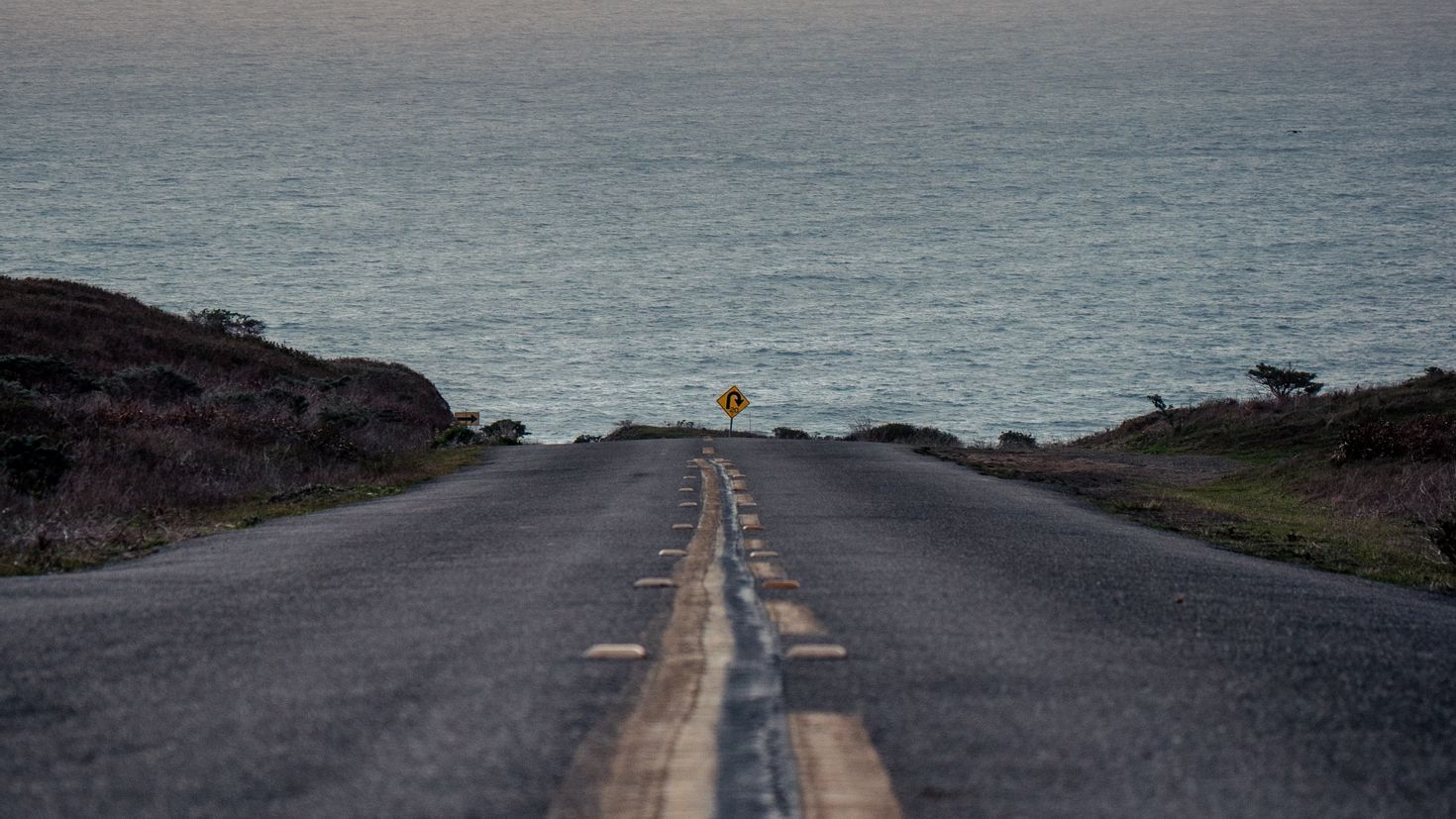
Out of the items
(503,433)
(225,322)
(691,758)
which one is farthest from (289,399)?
(225,322)

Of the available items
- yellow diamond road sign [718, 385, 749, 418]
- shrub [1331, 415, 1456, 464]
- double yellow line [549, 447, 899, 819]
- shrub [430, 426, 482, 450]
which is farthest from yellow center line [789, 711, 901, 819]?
yellow diamond road sign [718, 385, 749, 418]

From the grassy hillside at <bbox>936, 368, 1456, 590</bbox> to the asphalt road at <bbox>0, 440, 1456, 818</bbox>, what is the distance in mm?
3591

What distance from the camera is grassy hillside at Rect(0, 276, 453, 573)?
13289 mm

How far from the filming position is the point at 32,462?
15094 millimetres

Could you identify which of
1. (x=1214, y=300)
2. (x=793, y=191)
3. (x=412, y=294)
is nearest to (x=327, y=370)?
(x=412, y=294)

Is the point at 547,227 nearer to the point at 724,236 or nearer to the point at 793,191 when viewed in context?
the point at 724,236

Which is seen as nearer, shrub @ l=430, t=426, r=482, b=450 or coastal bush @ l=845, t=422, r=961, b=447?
shrub @ l=430, t=426, r=482, b=450

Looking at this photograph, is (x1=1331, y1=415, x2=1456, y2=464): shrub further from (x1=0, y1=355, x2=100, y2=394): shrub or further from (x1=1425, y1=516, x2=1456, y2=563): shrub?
(x1=0, y1=355, x2=100, y2=394): shrub

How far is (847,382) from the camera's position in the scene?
292ft

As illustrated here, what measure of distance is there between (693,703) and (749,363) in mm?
90495

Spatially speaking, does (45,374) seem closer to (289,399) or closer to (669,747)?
(289,399)

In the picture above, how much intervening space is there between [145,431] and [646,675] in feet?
52.3

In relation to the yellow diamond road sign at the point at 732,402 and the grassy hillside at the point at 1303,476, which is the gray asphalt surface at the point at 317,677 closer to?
the grassy hillside at the point at 1303,476

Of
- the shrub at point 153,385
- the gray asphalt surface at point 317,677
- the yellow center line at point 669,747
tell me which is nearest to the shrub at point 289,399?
the shrub at point 153,385
